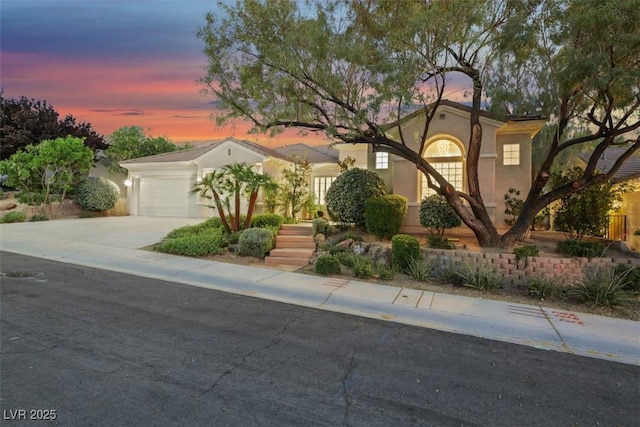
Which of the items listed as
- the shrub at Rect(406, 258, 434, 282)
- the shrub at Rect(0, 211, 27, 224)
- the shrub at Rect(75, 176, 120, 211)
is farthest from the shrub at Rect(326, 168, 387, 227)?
the shrub at Rect(0, 211, 27, 224)

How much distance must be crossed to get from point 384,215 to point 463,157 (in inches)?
177

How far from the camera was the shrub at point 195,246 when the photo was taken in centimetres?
1074

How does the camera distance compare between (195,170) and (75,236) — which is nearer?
(75,236)

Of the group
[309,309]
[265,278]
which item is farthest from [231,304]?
[265,278]

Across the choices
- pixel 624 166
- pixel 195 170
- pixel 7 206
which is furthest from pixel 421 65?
pixel 7 206

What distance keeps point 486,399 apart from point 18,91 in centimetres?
3133

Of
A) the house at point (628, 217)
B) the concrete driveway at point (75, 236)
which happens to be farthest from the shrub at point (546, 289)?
the concrete driveway at point (75, 236)

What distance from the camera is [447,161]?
44.9ft

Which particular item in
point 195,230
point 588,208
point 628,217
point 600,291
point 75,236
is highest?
point 588,208

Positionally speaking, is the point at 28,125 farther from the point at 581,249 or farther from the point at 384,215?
the point at 581,249

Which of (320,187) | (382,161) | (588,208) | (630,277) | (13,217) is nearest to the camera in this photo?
(630,277)

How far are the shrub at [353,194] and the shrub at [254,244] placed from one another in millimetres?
3198

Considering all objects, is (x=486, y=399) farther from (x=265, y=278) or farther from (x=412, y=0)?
(x=412, y=0)

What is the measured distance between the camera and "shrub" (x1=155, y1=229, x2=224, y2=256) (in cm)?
1074
